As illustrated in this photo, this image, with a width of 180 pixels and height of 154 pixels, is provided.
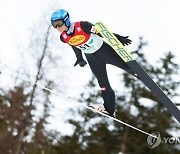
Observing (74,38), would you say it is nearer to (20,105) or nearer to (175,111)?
(175,111)

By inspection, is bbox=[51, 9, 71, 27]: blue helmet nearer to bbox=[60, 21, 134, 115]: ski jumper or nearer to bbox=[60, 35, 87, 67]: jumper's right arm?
bbox=[60, 21, 134, 115]: ski jumper

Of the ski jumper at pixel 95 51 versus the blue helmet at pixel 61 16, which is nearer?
the blue helmet at pixel 61 16

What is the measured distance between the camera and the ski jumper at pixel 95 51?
5648 mm

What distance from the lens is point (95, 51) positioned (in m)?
5.89

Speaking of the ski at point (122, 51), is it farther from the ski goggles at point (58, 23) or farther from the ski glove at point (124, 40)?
the ski goggles at point (58, 23)

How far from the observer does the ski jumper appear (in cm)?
565

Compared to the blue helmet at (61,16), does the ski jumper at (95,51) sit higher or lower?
lower

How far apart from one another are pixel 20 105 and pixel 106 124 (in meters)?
5.01

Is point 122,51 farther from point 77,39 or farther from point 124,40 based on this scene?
point 77,39

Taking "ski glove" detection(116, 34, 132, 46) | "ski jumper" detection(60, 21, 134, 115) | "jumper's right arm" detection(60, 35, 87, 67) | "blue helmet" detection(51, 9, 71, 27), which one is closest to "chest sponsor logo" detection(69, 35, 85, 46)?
"ski jumper" detection(60, 21, 134, 115)

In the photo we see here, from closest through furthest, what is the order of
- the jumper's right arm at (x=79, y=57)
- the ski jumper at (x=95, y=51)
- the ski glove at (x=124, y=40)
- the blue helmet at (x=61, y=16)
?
the blue helmet at (x=61, y=16) → the ski jumper at (x=95, y=51) → the ski glove at (x=124, y=40) → the jumper's right arm at (x=79, y=57)

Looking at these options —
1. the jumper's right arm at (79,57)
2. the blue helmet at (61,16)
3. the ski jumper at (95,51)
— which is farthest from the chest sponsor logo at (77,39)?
the jumper's right arm at (79,57)

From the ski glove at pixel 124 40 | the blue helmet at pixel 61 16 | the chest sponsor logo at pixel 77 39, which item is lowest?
the chest sponsor logo at pixel 77 39

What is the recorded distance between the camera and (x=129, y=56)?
5750mm
